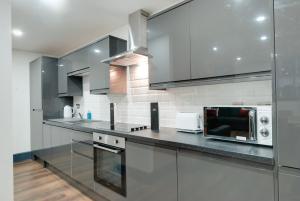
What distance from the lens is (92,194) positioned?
8.16 feet

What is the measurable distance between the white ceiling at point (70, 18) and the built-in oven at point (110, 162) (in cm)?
158

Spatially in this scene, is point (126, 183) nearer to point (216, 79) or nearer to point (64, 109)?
point (216, 79)

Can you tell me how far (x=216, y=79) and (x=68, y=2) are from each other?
1.90 metres

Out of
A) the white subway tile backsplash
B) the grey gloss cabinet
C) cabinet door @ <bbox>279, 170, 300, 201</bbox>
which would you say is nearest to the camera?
cabinet door @ <bbox>279, 170, 300, 201</bbox>

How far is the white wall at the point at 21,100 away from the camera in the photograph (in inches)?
158

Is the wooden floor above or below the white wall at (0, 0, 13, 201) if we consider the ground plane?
below

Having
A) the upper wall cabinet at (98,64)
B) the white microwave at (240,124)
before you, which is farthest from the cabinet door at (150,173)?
the upper wall cabinet at (98,64)

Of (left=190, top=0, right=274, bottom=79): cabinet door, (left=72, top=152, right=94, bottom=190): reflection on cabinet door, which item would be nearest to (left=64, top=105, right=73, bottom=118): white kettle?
(left=72, top=152, right=94, bottom=190): reflection on cabinet door

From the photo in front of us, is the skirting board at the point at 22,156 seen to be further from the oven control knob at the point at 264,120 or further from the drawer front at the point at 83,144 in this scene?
the oven control knob at the point at 264,120

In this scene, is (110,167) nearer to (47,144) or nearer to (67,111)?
(47,144)

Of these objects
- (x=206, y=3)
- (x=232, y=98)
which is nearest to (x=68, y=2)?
(x=206, y=3)

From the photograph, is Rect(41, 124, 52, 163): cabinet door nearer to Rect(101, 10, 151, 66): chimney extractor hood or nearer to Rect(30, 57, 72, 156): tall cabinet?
Rect(30, 57, 72, 156): tall cabinet

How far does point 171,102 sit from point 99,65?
4.12 ft

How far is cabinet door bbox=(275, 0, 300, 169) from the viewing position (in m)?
0.97
